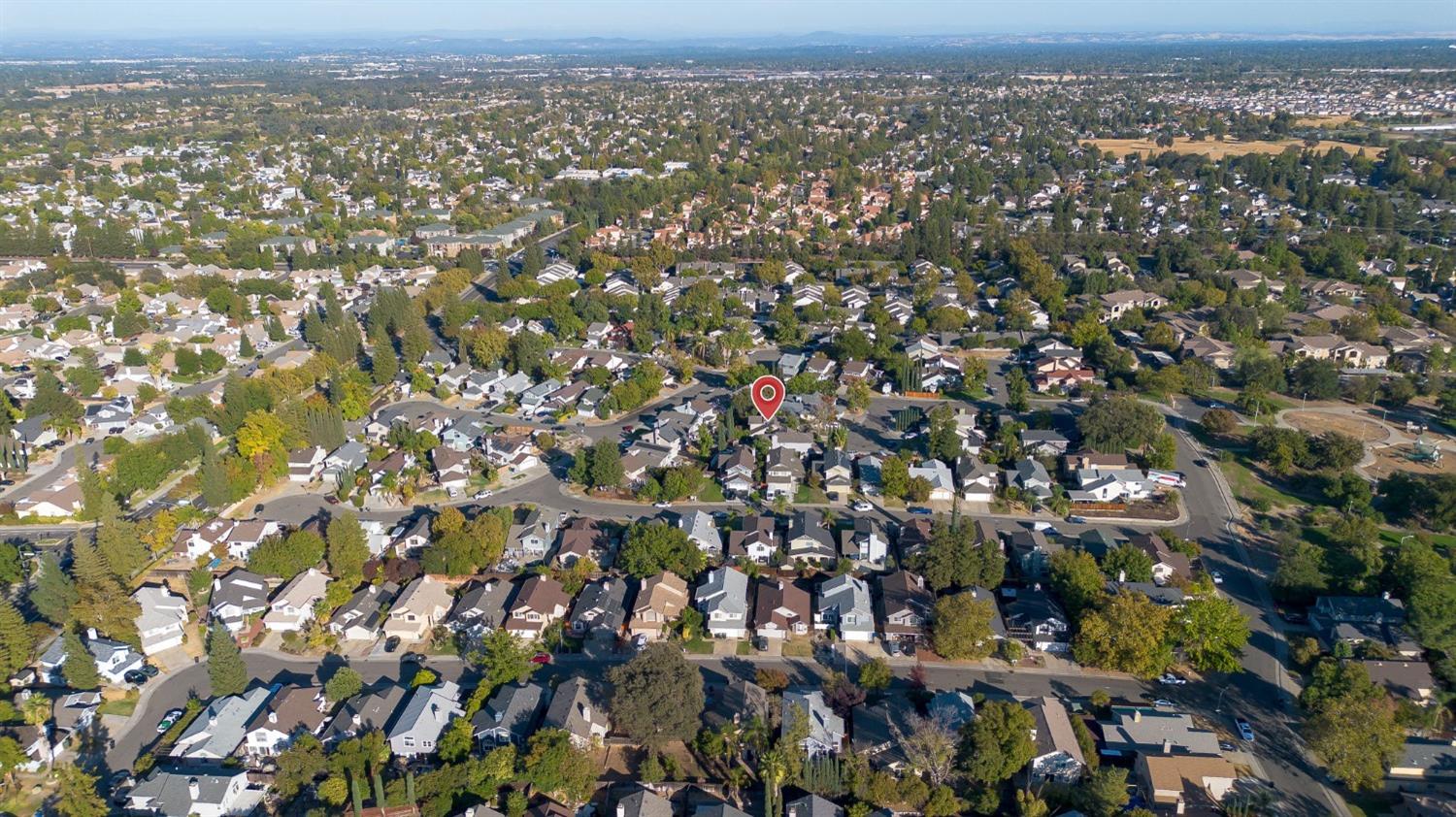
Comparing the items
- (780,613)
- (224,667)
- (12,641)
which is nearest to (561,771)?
(780,613)

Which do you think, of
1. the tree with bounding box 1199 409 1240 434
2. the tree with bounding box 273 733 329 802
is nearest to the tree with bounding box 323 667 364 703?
the tree with bounding box 273 733 329 802

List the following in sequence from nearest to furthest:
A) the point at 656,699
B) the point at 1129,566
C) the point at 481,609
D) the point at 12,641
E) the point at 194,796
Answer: the point at 194,796
the point at 656,699
the point at 12,641
the point at 481,609
the point at 1129,566

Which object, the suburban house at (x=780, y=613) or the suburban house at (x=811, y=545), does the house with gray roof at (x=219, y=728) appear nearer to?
the suburban house at (x=780, y=613)

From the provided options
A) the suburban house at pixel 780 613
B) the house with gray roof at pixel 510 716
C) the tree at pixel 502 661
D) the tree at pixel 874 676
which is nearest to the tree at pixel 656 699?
the house with gray roof at pixel 510 716

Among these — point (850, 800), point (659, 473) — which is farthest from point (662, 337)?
point (850, 800)

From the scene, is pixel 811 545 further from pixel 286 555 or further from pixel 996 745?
pixel 286 555
